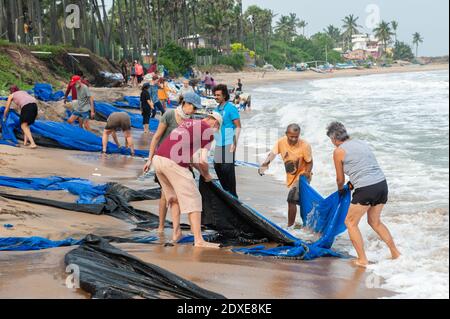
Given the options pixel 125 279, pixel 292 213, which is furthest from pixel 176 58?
pixel 125 279

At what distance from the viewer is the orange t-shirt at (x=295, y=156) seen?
321 inches

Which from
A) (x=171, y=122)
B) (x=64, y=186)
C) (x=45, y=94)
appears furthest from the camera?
(x=45, y=94)

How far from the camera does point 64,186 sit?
9.65 meters

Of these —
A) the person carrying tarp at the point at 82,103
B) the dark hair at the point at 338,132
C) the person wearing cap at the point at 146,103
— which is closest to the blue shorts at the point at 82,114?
the person carrying tarp at the point at 82,103

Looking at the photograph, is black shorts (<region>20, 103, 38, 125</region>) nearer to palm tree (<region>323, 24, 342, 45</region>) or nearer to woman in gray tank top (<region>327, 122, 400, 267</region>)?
woman in gray tank top (<region>327, 122, 400, 267</region>)

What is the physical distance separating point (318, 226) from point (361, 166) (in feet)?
4.62

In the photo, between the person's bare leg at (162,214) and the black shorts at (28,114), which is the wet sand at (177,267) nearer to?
the person's bare leg at (162,214)

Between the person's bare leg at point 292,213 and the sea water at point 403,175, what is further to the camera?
the person's bare leg at point 292,213

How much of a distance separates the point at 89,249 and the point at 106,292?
3.76ft

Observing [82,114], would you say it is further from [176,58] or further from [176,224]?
[176,58]

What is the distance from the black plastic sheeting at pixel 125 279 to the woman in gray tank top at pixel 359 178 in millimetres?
2187

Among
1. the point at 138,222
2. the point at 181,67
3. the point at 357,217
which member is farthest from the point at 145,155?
the point at 181,67

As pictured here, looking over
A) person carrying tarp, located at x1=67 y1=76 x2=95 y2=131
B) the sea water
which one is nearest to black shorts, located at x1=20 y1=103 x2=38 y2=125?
person carrying tarp, located at x1=67 y1=76 x2=95 y2=131

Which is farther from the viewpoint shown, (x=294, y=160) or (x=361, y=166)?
(x=294, y=160)
